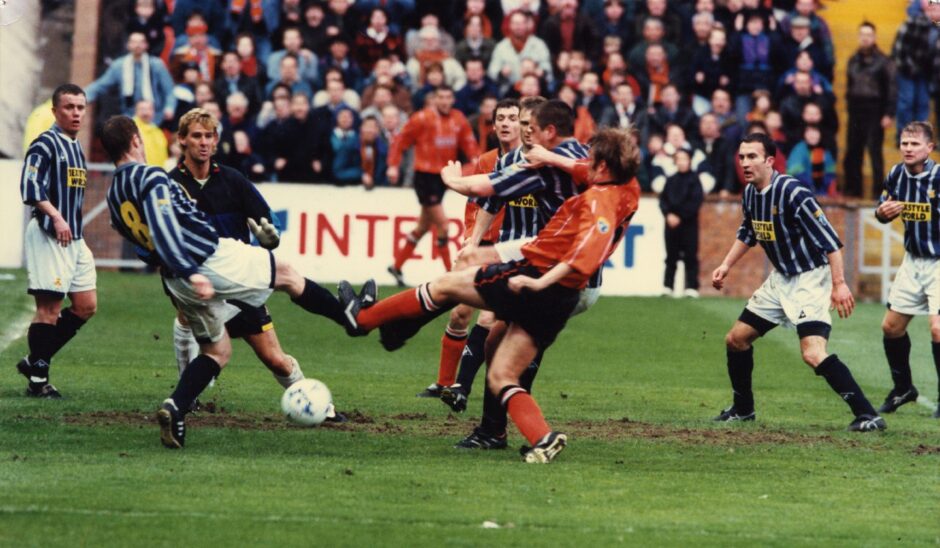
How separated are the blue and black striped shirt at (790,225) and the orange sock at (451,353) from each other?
8.03 ft

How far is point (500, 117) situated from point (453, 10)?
37.3ft

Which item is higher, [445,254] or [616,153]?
[616,153]

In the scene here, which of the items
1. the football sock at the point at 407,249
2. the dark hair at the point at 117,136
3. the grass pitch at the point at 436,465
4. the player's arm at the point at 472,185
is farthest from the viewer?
the football sock at the point at 407,249

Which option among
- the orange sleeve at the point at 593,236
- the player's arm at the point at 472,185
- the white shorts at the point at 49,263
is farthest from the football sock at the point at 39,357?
the orange sleeve at the point at 593,236

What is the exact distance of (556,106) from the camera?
9391 millimetres

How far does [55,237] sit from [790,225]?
5.32 metres

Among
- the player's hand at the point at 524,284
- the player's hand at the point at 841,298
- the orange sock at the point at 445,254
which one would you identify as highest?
the player's hand at the point at 524,284

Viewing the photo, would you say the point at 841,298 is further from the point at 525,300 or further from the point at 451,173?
the point at 451,173

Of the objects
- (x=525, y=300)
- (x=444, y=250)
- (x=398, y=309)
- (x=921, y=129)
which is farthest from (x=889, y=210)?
(x=444, y=250)

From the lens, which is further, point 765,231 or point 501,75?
point 501,75

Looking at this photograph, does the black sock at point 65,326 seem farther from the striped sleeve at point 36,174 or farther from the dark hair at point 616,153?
the dark hair at point 616,153

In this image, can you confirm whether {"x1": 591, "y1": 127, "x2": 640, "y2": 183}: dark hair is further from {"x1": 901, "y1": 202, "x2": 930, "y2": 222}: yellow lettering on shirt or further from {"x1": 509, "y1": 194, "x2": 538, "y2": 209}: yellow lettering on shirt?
{"x1": 901, "y1": 202, "x2": 930, "y2": 222}: yellow lettering on shirt

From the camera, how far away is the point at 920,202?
469 inches

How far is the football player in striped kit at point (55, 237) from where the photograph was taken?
1139 centimetres
